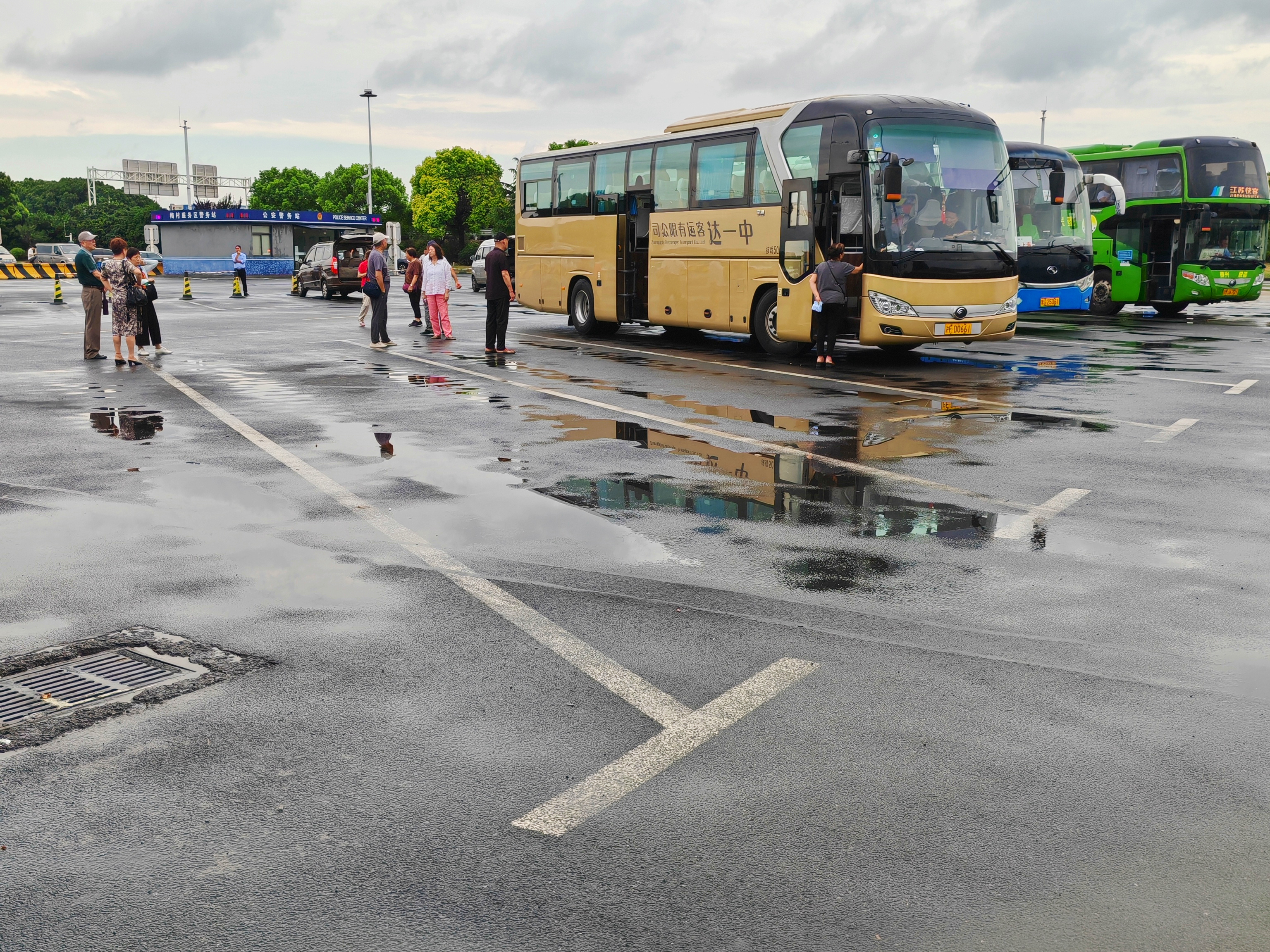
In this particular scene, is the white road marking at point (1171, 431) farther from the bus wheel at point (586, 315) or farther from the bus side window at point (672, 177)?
the bus wheel at point (586, 315)

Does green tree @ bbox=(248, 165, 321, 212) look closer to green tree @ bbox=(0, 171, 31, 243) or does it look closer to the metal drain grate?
green tree @ bbox=(0, 171, 31, 243)

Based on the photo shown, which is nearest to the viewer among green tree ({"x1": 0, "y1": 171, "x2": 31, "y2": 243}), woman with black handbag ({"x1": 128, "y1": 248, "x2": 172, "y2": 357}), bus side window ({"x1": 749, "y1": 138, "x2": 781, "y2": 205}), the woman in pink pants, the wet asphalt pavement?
the wet asphalt pavement

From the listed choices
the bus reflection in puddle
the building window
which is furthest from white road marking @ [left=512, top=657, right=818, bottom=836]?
the building window

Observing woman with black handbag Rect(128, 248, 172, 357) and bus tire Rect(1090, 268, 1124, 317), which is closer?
woman with black handbag Rect(128, 248, 172, 357)

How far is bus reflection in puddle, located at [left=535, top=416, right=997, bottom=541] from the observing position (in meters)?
7.86

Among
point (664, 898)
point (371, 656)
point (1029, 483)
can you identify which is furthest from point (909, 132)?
point (664, 898)

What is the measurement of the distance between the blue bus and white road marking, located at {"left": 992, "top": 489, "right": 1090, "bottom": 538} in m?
18.5

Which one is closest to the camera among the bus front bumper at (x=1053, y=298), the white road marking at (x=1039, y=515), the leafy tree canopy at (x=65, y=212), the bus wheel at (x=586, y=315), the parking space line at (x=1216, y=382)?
the white road marking at (x=1039, y=515)

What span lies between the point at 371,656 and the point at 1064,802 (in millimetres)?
2865

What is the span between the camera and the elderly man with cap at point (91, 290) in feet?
56.3

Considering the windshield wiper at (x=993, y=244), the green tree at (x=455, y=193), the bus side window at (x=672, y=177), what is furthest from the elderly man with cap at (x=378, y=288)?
the green tree at (x=455, y=193)

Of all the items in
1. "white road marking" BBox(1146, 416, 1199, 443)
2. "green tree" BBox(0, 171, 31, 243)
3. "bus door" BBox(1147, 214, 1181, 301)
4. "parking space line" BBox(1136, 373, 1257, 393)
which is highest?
"green tree" BBox(0, 171, 31, 243)

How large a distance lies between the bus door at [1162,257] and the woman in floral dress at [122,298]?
2189 cm

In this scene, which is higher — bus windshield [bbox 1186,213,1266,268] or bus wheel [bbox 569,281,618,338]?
bus windshield [bbox 1186,213,1266,268]
